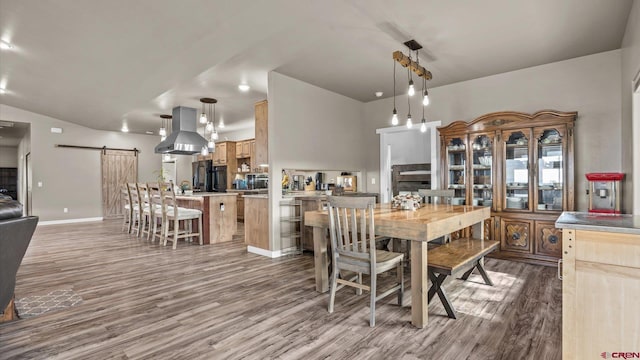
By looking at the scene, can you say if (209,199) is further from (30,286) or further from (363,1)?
(363,1)

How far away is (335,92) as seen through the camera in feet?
18.2

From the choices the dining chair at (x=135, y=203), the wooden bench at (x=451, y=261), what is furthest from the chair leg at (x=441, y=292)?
the dining chair at (x=135, y=203)

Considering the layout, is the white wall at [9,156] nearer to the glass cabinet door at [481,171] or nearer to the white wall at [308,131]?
the white wall at [308,131]

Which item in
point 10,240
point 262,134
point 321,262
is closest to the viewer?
point 10,240

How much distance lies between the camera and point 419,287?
8.00 feet

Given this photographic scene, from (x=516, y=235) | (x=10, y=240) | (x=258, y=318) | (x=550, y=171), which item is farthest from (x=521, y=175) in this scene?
(x=10, y=240)

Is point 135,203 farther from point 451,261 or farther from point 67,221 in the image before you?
point 451,261

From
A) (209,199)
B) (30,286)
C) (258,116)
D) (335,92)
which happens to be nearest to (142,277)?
(30,286)

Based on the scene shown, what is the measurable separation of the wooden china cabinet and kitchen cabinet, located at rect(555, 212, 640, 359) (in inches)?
106

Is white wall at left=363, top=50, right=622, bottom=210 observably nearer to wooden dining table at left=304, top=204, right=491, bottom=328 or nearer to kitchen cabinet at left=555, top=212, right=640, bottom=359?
wooden dining table at left=304, top=204, right=491, bottom=328

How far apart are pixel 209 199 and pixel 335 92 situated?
2.94 m

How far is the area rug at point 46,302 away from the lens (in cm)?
277

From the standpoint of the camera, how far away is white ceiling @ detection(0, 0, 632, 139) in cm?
289

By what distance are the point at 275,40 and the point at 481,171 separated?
341cm
